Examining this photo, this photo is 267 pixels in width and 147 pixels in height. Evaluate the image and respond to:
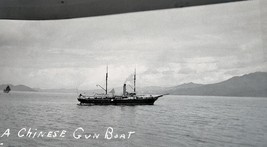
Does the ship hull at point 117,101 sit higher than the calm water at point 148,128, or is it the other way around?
the calm water at point 148,128

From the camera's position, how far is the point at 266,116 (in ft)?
5.39

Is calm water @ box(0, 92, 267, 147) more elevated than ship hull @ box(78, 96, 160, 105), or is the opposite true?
calm water @ box(0, 92, 267, 147)

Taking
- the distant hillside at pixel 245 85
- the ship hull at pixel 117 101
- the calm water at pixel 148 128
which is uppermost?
the distant hillside at pixel 245 85

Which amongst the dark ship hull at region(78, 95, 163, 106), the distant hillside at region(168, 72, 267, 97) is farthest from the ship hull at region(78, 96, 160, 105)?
the distant hillside at region(168, 72, 267, 97)

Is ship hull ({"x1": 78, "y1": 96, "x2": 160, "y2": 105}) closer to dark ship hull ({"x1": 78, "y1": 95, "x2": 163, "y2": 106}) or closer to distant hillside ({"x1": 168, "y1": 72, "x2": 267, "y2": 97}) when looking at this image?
dark ship hull ({"x1": 78, "y1": 95, "x2": 163, "y2": 106})

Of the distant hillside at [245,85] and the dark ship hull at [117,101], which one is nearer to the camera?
the distant hillside at [245,85]

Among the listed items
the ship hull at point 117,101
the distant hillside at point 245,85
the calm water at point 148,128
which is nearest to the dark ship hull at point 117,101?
the ship hull at point 117,101

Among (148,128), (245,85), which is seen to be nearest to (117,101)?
(148,128)

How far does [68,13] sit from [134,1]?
0.90ft

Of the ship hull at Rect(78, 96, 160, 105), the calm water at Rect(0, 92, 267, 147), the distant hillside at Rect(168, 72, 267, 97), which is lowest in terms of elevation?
the ship hull at Rect(78, 96, 160, 105)

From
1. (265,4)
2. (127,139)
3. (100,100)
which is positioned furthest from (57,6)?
(100,100)

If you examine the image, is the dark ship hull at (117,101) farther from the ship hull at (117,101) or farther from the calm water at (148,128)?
the calm water at (148,128)

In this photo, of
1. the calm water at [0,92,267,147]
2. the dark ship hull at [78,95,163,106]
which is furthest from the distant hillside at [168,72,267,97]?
the dark ship hull at [78,95,163,106]

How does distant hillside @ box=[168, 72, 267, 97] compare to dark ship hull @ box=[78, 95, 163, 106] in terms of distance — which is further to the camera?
dark ship hull @ box=[78, 95, 163, 106]
